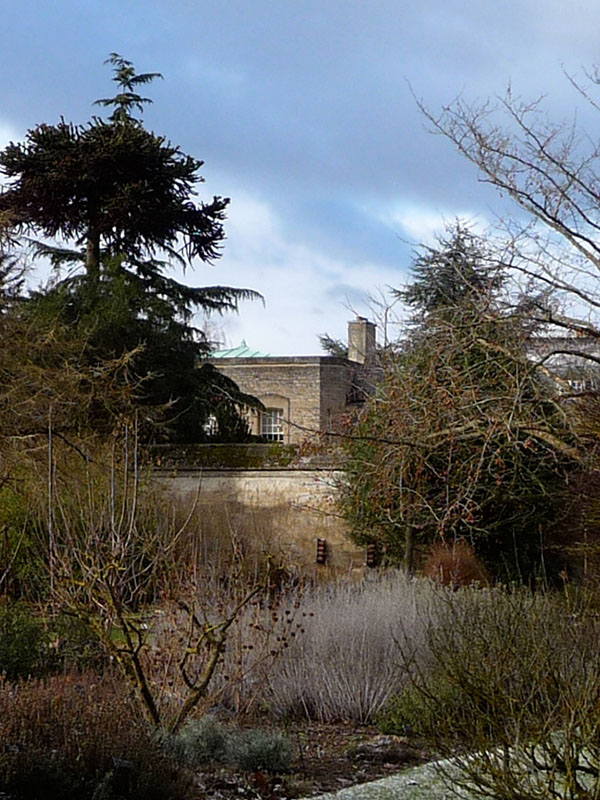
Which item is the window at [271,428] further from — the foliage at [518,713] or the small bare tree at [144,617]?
the foliage at [518,713]

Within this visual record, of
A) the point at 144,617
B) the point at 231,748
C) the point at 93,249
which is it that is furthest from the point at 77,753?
the point at 93,249

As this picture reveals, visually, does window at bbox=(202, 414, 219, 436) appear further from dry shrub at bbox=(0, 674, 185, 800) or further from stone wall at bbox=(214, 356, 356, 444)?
dry shrub at bbox=(0, 674, 185, 800)

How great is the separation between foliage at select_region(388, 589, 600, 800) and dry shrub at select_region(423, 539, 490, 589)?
560cm

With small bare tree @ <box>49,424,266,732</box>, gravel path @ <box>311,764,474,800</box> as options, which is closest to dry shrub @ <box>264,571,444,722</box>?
small bare tree @ <box>49,424,266,732</box>

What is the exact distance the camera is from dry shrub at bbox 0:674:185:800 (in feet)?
18.3

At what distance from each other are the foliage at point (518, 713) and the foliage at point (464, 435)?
348cm

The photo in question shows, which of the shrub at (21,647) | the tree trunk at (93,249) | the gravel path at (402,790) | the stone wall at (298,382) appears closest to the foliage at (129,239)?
the tree trunk at (93,249)

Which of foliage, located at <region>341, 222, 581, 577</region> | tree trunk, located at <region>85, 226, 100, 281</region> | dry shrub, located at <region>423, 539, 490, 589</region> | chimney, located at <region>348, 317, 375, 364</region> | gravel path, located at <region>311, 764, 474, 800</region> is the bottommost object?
gravel path, located at <region>311, 764, 474, 800</region>

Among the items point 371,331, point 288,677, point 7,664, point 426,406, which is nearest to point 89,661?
point 7,664

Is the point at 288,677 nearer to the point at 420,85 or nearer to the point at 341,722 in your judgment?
the point at 341,722

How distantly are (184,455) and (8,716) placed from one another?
45.9ft

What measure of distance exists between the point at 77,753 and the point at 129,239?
19.1 metres

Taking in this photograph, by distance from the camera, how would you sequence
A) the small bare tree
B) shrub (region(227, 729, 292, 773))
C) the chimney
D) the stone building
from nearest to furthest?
1. shrub (region(227, 729, 292, 773))
2. the small bare tree
3. the stone building
4. the chimney

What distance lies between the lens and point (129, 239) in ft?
78.8
